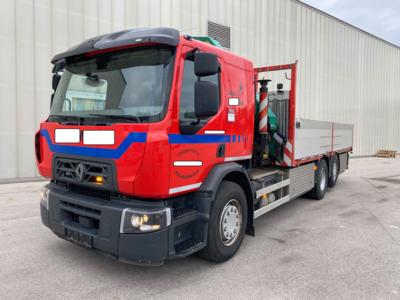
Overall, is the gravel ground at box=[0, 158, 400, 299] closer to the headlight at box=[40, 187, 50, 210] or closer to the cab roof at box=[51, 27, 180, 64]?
the headlight at box=[40, 187, 50, 210]

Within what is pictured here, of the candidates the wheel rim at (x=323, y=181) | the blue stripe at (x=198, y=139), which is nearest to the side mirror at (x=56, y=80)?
the blue stripe at (x=198, y=139)

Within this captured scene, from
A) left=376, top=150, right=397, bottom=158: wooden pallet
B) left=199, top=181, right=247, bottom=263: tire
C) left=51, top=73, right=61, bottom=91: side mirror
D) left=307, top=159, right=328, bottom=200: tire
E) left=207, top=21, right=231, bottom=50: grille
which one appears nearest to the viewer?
left=199, top=181, right=247, bottom=263: tire

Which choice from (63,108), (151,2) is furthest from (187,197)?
(151,2)

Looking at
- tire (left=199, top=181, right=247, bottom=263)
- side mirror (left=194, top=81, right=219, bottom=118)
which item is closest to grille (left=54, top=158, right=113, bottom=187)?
side mirror (left=194, top=81, right=219, bottom=118)

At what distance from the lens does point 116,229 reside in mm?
2691

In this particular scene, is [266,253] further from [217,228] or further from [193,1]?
[193,1]

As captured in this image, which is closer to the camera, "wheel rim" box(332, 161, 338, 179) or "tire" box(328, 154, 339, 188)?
"tire" box(328, 154, 339, 188)

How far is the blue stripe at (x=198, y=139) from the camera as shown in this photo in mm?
2783

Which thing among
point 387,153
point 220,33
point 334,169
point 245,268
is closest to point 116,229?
point 245,268

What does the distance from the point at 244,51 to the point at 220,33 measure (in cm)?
164

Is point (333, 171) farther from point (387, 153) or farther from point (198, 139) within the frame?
point (387, 153)

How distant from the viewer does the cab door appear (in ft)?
9.35

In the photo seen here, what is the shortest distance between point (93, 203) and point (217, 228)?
1.38m

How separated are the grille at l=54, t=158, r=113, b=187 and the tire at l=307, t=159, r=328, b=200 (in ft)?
17.6
